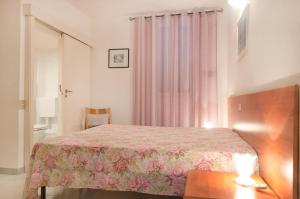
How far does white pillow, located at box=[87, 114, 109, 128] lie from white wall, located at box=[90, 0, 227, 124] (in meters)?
0.27

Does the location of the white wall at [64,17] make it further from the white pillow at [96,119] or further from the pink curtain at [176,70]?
the white pillow at [96,119]

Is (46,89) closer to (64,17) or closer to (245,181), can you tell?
(64,17)

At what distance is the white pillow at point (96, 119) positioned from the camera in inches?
163

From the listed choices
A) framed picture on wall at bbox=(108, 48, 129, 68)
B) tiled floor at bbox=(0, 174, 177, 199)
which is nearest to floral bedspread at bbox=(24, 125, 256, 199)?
tiled floor at bbox=(0, 174, 177, 199)

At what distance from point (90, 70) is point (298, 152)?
4.00m

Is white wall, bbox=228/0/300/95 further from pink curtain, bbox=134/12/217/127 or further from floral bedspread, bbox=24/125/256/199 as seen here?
pink curtain, bbox=134/12/217/127

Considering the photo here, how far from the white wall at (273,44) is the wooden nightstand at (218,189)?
541 mm

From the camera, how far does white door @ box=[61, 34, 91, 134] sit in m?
3.80

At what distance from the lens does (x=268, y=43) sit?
5.04 ft

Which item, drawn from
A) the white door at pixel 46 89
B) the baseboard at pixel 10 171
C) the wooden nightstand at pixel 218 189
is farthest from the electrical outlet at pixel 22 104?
the wooden nightstand at pixel 218 189

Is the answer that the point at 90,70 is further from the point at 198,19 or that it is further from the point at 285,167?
the point at 285,167

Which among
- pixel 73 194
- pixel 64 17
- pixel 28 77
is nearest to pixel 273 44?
pixel 73 194

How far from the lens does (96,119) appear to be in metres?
4.17

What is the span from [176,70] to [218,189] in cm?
306
